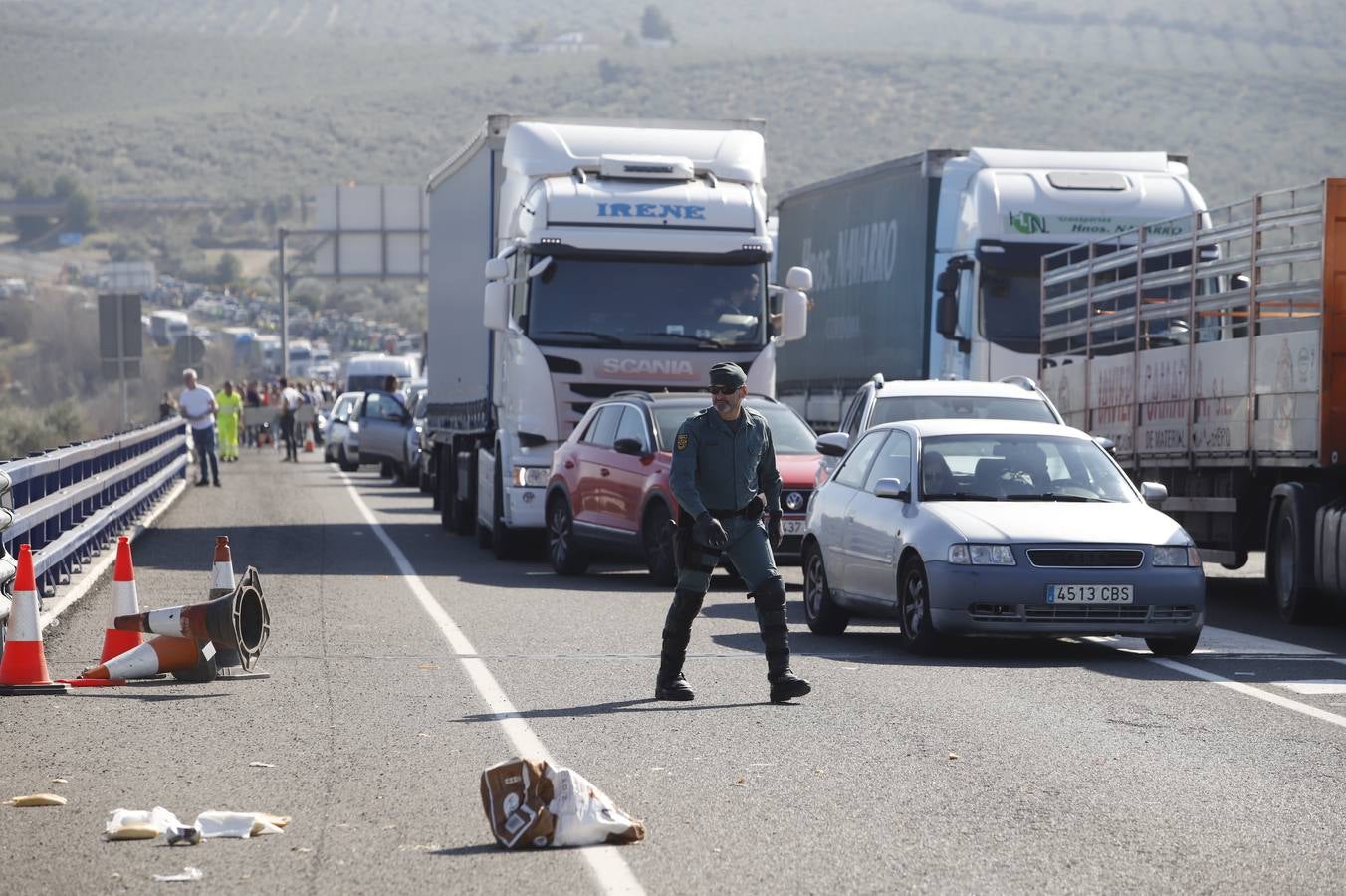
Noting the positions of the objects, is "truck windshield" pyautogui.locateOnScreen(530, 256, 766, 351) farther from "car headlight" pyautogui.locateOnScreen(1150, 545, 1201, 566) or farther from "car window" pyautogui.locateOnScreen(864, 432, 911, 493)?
"car headlight" pyautogui.locateOnScreen(1150, 545, 1201, 566)

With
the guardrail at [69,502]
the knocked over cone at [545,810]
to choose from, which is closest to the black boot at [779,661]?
the knocked over cone at [545,810]

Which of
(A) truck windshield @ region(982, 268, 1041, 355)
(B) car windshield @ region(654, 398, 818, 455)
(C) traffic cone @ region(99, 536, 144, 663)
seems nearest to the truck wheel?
(B) car windshield @ region(654, 398, 818, 455)

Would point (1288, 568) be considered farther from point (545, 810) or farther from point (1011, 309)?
point (545, 810)

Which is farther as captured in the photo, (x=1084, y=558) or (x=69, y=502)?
(x=69, y=502)

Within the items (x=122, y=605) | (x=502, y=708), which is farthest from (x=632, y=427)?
(x=502, y=708)

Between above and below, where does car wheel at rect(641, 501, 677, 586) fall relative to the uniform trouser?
below

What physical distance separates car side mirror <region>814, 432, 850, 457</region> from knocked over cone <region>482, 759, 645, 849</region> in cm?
921

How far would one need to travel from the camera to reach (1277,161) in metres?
109

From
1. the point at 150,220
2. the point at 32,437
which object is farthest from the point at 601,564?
the point at 150,220

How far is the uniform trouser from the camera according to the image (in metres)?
11.1

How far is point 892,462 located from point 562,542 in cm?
595

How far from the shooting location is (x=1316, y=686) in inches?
471

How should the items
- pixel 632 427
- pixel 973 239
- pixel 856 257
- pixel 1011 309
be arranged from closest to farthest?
1. pixel 632 427
2. pixel 1011 309
3. pixel 973 239
4. pixel 856 257

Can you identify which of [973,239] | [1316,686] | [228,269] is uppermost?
[228,269]
